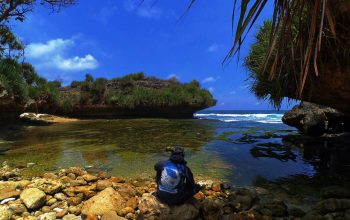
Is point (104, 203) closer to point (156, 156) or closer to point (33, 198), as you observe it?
point (33, 198)

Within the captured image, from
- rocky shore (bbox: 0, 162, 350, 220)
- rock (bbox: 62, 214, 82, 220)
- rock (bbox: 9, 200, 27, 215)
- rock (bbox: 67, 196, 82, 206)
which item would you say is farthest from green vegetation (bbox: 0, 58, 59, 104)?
rock (bbox: 62, 214, 82, 220)

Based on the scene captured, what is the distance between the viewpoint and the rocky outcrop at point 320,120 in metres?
12.9

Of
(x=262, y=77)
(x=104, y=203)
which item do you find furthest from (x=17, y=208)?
(x=262, y=77)

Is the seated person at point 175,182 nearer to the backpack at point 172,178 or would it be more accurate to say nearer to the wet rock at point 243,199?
the backpack at point 172,178

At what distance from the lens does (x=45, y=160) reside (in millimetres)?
8398

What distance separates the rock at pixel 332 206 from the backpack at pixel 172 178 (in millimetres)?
2342

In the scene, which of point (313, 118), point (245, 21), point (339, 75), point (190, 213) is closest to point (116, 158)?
point (190, 213)

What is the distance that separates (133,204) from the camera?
5.12 meters

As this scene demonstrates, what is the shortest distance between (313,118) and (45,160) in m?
10.7

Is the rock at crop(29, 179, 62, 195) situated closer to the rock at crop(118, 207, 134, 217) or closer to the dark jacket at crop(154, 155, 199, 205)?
the rock at crop(118, 207, 134, 217)

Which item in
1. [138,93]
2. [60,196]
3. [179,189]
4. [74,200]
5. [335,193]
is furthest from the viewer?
[138,93]

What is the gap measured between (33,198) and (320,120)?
1168 centimetres

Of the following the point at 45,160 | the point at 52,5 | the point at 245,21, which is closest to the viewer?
the point at 245,21

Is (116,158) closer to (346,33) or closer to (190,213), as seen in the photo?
(190,213)
